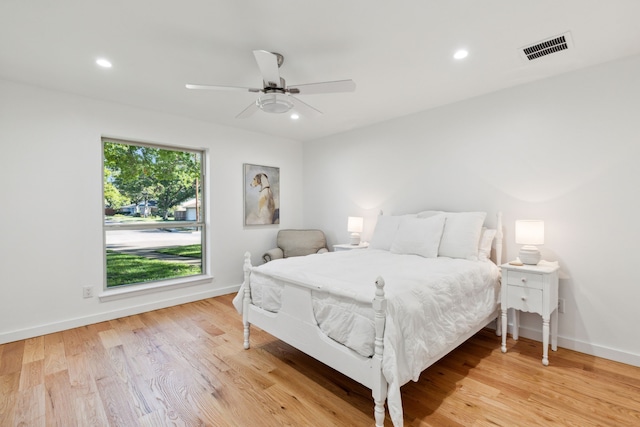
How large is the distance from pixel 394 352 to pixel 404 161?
2.76 m

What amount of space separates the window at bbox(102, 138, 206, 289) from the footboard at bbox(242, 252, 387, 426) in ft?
6.40

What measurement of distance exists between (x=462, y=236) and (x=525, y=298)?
28.0 inches

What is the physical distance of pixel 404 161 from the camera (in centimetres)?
382

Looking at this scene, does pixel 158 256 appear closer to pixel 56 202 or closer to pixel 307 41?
pixel 56 202

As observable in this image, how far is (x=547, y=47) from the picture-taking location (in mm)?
2229

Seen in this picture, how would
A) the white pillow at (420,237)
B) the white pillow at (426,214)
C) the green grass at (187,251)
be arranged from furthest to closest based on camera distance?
the green grass at (187,251) < the white pillow at (426,214) < the white pillow at (420,237)

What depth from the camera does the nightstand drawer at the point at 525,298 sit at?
2.41 meters

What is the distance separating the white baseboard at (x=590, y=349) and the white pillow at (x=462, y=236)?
35.7 inches

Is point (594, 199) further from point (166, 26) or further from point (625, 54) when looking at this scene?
point (166, 26)

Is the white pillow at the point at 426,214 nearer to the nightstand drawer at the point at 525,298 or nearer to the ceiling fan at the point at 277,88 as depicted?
the nightstand drawer at the point at 525,298

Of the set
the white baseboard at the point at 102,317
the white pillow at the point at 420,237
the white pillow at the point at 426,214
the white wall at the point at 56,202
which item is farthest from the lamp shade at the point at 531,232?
the white wall at the point at 56,202

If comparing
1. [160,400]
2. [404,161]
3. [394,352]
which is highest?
[404,161]

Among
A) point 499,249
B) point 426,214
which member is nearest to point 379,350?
point 499,249

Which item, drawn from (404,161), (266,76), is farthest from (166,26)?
(404,161)
